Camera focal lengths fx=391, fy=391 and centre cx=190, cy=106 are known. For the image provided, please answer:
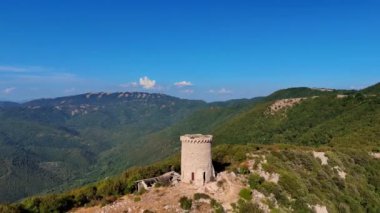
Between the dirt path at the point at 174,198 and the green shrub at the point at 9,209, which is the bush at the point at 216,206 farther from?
the green shrub at the point at 9,209

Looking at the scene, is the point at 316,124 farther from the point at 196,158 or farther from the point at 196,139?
the point at 196,139

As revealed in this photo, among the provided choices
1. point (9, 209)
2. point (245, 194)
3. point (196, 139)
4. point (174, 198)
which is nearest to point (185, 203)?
point (174, 198)

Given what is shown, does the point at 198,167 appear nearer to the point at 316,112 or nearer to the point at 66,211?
the point at 66,211

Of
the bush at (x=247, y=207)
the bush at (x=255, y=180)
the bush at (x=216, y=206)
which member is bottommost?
the bush at (x=247, y=207)

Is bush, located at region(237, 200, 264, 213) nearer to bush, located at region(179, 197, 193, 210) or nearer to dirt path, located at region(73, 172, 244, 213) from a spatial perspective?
dirt path, located at region(73, 172, 244, 213)

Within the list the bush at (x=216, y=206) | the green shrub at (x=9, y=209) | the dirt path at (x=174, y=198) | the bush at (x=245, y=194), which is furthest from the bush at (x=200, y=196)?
the green shrub at (x=9, y=209)
